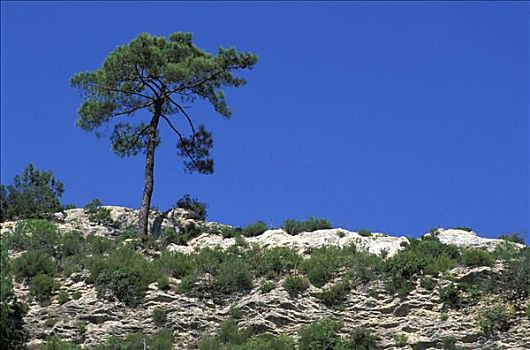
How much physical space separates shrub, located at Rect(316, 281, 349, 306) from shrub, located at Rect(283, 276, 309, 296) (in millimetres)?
490

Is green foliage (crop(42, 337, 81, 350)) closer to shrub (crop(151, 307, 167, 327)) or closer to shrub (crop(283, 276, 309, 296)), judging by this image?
shrub (crop(151, 307, 167, 327))

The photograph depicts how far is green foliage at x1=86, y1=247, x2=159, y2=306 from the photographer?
993 inches

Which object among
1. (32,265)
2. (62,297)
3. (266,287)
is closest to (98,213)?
(32,265)

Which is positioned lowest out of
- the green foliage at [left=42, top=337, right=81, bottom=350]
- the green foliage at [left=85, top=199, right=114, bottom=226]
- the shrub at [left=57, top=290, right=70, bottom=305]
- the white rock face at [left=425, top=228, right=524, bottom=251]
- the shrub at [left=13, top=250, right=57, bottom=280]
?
the green foliage at [left=42, top=337, right=81, bottom=350]

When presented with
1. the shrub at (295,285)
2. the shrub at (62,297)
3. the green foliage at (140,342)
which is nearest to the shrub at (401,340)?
the shrub at (295,285)

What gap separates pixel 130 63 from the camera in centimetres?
3466

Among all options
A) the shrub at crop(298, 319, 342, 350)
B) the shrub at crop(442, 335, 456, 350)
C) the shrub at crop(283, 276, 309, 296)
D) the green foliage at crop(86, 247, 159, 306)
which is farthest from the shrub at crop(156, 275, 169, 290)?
the shrub at crop(442, 335, 456, 350)

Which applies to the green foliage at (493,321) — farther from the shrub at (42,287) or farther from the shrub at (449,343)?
the shrub at (42,287)

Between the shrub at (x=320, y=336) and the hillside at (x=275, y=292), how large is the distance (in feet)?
0.09

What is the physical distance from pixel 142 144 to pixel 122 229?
4748 millimetres

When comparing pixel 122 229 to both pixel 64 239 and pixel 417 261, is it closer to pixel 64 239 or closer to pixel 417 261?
pixel 64 239

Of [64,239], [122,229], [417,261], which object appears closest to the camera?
[417,261]

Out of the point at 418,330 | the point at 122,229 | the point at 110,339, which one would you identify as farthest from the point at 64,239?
the point at 418,330

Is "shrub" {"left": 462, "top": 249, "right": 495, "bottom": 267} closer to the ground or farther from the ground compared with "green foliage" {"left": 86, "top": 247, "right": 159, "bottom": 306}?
farther from the ground
